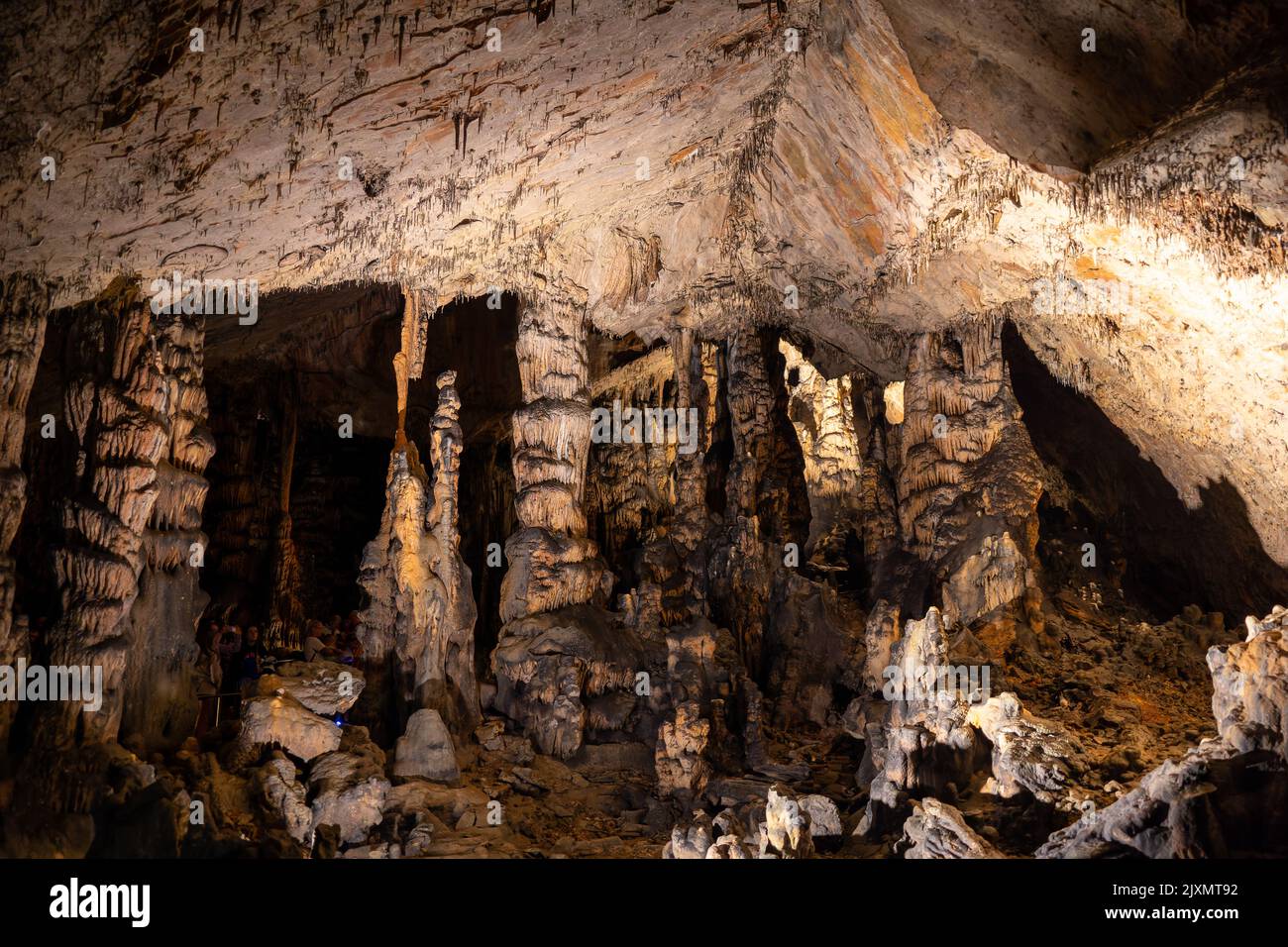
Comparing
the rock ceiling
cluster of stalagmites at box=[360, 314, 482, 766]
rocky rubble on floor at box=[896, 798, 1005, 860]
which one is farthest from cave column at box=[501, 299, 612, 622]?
rocky rubble on floor at box=[896, 798, 1005, 860]

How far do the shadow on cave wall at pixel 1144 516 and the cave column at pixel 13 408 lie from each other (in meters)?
11.9

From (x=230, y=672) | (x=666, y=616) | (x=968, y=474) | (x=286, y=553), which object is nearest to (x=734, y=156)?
(x=968, y=474)

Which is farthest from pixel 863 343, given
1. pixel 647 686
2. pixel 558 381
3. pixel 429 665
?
pixel 429 665

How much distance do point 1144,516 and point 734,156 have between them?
7.73 m

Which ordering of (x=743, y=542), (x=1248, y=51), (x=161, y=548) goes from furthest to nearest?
(x=743, y=542) < (x=161, y=548) < (x=1248, y=51)

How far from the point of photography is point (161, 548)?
9367 mm

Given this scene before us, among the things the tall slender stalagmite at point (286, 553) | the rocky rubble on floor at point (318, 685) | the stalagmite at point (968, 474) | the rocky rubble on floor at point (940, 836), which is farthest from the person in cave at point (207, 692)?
the stalagmite at point (968, 474)

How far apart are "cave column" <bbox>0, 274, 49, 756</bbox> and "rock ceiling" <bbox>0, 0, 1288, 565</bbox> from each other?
0.30 m

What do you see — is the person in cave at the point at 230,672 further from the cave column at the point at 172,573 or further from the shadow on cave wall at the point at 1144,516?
the shadow on cave wall at the point at 1144,516

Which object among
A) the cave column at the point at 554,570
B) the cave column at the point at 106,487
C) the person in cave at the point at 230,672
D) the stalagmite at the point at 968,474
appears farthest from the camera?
the stalagmite at the point at 968,474

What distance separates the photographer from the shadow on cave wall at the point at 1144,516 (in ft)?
39.6

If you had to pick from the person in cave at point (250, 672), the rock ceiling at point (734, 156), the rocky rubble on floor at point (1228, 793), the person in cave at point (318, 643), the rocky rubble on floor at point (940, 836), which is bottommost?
the rocky rubble on floor at point (940, 836)

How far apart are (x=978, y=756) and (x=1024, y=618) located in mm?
3391

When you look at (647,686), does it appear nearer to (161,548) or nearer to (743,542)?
(743,542)
